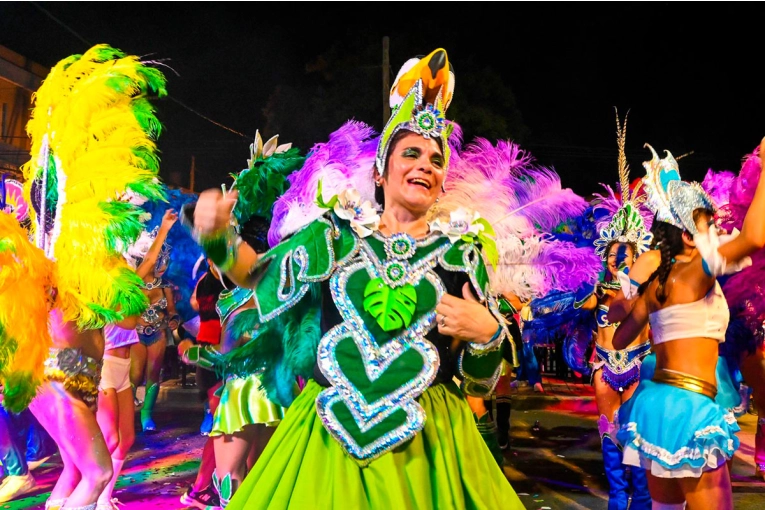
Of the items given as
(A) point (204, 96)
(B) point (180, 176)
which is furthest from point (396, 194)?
(B) point (180, 176)

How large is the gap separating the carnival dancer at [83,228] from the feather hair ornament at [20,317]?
0.06ft

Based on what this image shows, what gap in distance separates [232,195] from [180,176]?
23.6 m

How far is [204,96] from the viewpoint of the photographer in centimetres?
1599

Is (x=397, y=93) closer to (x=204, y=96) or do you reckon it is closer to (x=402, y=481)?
(x=402, y=481)

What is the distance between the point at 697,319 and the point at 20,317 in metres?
3.30

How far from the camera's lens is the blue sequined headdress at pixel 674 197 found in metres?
3.88

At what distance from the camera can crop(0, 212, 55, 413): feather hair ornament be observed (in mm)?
3713

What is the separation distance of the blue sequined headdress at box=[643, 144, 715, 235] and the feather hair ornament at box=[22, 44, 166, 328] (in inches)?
108

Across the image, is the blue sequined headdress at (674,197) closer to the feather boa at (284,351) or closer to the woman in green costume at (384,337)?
the woman in green costume at (384,337)

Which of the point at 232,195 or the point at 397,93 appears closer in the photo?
the point at 232,195

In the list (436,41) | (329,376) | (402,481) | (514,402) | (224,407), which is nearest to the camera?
(402,481)

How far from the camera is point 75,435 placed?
4309 millimetres

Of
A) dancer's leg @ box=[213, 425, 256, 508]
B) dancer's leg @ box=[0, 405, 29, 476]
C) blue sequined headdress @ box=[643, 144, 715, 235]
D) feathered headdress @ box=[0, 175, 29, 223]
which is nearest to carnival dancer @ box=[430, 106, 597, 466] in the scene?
blue sequined headdress @ box=[643, 144, 715, 235]

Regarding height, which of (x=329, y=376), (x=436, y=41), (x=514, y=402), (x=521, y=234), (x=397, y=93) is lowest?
(x=514, y=402)
